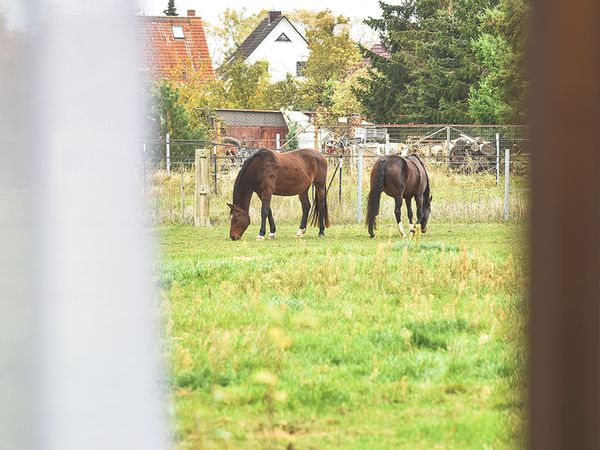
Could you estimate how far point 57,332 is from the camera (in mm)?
538

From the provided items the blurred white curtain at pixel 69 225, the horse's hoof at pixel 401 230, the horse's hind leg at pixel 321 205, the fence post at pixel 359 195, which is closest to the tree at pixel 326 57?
the horse's hind leg at pixel 321 205

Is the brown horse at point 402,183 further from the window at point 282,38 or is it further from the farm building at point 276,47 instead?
the window at point 282,38

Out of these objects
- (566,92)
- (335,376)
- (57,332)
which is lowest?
(335,376)

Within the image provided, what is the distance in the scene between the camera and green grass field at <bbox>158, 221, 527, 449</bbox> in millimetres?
986

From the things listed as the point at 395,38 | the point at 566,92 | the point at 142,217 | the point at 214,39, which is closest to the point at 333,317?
the point at 214,39

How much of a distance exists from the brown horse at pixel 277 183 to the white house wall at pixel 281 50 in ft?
2.46

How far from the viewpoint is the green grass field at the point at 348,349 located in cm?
99

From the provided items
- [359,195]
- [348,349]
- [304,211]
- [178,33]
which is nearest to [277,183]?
[304,211]

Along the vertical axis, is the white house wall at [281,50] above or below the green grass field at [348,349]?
above

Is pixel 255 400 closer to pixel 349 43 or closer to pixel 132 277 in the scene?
pixel 132 277

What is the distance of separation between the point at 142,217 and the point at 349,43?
7.22ft

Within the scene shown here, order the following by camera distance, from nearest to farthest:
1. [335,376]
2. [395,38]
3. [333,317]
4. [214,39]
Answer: [335,376] < [333,317] < [214,39] < [395,38]

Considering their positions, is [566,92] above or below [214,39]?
below

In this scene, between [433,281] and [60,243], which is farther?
[433,281]
